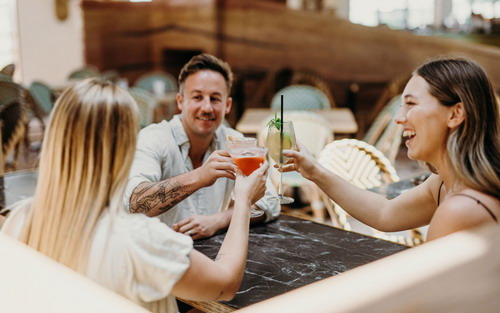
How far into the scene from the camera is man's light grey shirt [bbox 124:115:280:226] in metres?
2.04

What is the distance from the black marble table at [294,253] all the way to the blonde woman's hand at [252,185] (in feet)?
0.75

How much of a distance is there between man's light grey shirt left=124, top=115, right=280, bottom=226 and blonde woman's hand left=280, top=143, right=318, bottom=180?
231mm

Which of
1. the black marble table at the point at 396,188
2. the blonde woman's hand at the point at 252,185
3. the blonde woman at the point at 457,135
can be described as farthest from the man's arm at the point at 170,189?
the black marble table at the point at 396,188

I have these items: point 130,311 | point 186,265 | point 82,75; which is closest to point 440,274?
point 130,311

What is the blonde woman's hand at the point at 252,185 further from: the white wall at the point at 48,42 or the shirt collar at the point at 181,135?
the white wall at the point at 48,42

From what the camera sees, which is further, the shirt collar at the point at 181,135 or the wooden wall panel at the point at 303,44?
the wooden wall panel at the point at 303,44

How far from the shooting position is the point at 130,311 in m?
0.58

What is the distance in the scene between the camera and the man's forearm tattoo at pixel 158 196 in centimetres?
186

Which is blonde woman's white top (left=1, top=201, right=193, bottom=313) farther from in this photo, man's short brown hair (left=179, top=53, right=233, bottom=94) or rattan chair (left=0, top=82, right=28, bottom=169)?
rattan chair (left=0, top=82, right=28, bottom=169)

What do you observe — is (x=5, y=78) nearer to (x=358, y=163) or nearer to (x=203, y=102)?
(x=203, y=102)

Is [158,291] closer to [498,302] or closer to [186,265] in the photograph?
[186,265]

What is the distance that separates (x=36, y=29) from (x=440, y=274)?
9.14 meters

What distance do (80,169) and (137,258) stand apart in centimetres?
21

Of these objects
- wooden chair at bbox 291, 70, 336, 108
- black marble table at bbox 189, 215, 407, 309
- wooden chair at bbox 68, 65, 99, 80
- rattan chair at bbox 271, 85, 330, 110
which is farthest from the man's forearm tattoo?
wooden chair at bbox 68, 65, 99, 80
